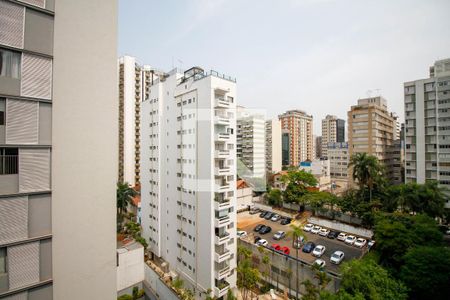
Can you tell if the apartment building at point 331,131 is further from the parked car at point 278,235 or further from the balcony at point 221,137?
the balcony at point 221,137

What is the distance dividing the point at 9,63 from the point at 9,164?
6.55ft

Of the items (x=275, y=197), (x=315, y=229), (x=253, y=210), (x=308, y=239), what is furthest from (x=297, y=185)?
(x=308, y=239)

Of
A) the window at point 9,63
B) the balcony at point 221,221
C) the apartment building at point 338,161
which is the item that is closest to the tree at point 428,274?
the balcony at point 221,221

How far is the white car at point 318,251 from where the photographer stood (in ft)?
65.8

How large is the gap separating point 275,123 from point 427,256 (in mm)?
44207

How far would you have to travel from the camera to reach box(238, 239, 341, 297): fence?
15461 mm

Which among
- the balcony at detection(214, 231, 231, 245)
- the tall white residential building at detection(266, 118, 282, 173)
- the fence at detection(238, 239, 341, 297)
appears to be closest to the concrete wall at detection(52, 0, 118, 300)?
the balcony at detection(214, 231, 231, 245)

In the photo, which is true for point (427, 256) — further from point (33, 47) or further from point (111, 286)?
point (33, 47)

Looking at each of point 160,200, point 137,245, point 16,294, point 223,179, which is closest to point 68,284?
point 16,294

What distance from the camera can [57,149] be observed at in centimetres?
454

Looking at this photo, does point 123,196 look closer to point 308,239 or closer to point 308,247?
point 308,247

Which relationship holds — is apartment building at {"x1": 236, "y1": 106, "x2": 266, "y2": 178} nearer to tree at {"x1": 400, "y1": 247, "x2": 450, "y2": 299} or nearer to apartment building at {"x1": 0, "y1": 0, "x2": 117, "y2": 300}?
tree at {"x1": 400, "y1": 247, "x2": 450, "y2": 299}

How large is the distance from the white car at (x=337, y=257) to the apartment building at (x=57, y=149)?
773 inches

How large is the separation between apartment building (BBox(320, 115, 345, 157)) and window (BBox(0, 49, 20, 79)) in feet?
307
